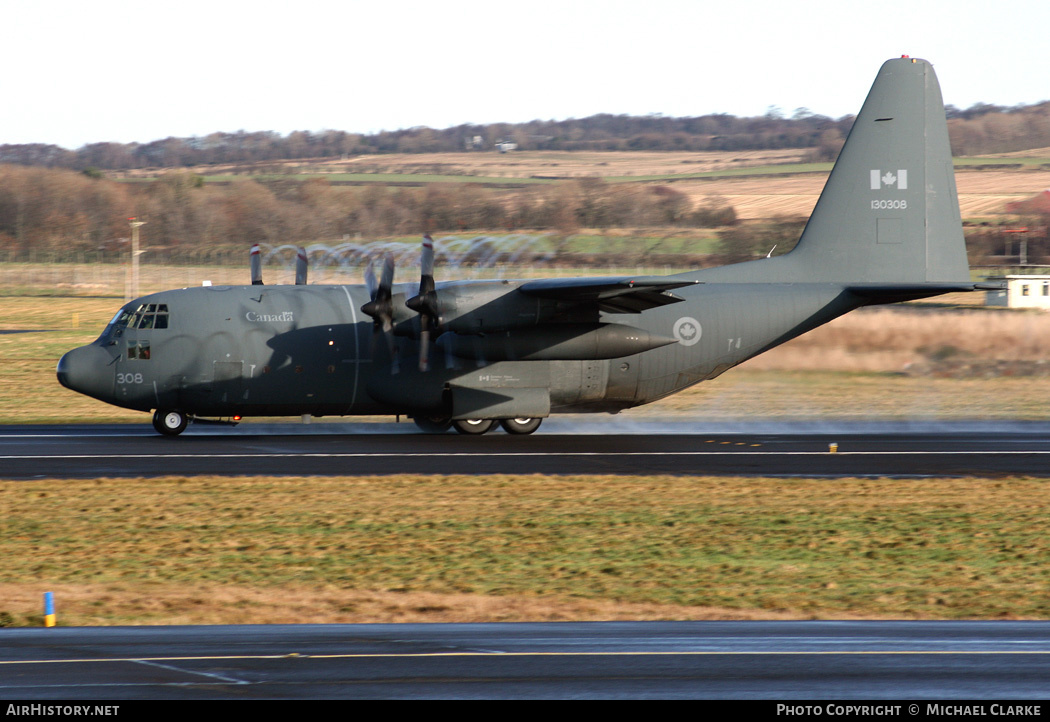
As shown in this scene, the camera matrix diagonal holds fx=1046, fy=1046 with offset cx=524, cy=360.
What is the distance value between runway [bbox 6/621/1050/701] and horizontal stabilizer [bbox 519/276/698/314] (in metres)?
13.2

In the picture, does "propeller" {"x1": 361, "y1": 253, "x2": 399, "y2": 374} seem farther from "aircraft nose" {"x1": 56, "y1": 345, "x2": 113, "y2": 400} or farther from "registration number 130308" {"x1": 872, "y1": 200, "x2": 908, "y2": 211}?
"registration number 130308" {"x1": 872, "y1": 200, "x2": 908, "y2": 211}

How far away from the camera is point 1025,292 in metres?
50.3

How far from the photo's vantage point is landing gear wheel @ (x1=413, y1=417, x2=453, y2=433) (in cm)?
2676

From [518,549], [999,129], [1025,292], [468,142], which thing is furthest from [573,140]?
[518,549]

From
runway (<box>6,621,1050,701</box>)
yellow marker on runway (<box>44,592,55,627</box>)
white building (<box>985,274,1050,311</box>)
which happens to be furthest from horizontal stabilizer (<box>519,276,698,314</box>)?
white building (<box>985,274,1050,311</box>)

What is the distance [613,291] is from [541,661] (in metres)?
15.4

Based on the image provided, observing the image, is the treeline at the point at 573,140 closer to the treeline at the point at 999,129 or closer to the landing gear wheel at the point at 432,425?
the treeline at the point at 999,129

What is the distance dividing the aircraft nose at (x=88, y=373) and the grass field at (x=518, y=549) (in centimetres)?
594

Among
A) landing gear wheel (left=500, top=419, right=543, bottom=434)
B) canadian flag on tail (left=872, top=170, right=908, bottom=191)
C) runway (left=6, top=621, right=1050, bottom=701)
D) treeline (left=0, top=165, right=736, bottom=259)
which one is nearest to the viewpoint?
runway (left=6, top=621, right=1050, bottom=701)

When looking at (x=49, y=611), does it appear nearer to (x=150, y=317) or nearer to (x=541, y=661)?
(x=541, y=661)

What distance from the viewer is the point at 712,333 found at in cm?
2588

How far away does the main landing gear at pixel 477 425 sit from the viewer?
86.2 ft
